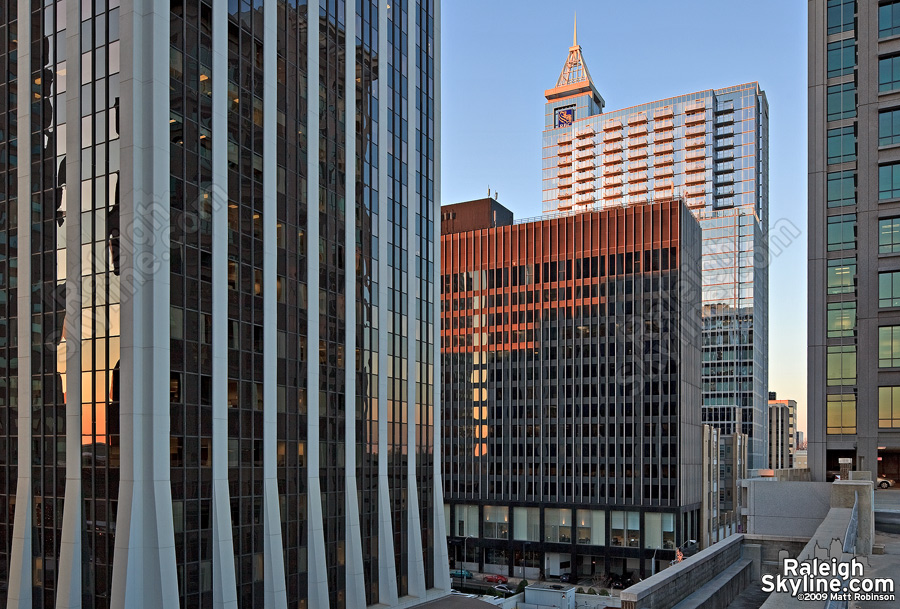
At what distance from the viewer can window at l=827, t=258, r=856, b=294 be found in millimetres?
46031

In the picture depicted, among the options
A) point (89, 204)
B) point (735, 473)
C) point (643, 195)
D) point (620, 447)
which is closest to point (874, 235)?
point (89, 204)

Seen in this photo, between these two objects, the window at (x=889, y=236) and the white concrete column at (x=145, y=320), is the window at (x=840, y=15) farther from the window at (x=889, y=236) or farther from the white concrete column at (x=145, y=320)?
the white concrete column at (x=145, y=320)

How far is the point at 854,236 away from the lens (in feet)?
151

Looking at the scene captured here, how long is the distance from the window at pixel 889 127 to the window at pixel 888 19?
472 centimetres

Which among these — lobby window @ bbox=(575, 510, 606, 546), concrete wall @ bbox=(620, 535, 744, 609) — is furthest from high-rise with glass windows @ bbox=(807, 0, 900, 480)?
lobby window @ bbox=(575, 510, 606, 546)

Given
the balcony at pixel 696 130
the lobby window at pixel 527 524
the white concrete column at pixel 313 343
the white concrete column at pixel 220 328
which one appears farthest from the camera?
the balcony at pixel 696 130

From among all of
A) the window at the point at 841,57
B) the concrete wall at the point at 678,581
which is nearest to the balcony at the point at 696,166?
the window at the point at 841,57

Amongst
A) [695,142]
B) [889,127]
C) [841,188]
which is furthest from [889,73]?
[695,142]

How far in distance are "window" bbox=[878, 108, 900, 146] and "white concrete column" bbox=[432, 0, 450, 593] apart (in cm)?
3214

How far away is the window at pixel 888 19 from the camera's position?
44906 mm

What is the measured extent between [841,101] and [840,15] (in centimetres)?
545

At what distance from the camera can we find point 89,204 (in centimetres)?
3894

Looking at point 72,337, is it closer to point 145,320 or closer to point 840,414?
point 145,320

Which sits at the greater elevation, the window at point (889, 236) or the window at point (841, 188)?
the window at point (841, 188)
